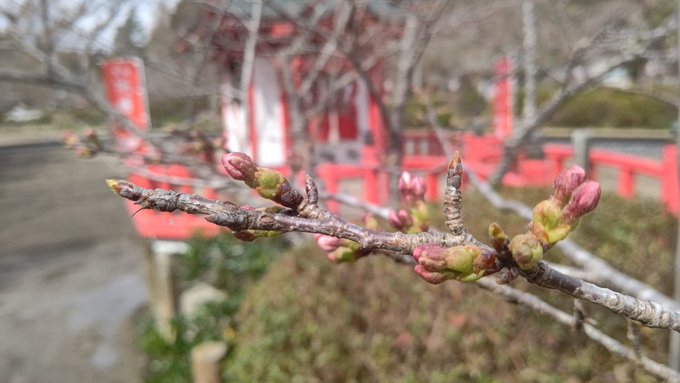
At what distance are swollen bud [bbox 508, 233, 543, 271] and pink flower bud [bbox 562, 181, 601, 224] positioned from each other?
0.27 ft

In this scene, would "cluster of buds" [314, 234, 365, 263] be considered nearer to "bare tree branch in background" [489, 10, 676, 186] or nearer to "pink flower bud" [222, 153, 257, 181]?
"pink flower bud" [222, 153, 257, 181]

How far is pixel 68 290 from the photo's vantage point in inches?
302

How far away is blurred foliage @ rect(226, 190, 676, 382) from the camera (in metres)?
2.81

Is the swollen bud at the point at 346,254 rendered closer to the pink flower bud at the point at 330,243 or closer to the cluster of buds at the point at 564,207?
the pink flower bud at the point at 330,243

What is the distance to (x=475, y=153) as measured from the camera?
290 inches

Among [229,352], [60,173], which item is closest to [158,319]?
[229,352]

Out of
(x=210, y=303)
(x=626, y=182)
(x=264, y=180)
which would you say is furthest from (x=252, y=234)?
(x=626, y=182)

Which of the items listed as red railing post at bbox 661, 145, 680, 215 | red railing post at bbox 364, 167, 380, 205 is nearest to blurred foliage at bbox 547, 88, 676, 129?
red railing post at bbox 661, 145, 680, 215

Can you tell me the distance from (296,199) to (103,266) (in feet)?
30.5

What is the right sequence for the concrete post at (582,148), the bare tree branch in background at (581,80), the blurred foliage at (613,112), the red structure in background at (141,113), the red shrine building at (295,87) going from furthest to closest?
the blurred foliage at (613,112) → the concrete post at (582,148) → the red structure in background at (141,113) → the red shrine building at (295,87) → the bare tree branch in background at (581,80)

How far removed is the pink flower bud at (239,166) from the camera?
1.77 ft

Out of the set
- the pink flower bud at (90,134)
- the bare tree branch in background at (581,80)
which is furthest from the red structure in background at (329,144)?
the pink flower bud at (90,134)

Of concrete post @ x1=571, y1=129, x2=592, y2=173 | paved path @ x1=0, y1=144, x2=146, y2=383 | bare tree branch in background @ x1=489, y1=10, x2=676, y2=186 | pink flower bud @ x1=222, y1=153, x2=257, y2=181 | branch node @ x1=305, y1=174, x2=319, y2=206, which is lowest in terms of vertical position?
paved path @ x1=0, y1=144, x2=146, y2=383

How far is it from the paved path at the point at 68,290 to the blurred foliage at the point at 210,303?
33 centimetres
